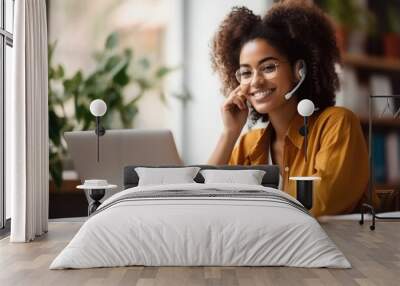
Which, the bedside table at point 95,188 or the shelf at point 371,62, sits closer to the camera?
the bedside table at point 95,188

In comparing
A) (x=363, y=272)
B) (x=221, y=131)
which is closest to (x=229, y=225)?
(x=363, y=272)

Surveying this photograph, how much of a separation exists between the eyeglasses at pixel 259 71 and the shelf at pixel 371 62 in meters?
0.73

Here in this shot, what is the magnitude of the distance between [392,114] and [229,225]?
3181mm

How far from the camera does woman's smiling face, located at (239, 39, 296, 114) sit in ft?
20.6

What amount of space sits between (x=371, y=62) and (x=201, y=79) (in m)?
1.66

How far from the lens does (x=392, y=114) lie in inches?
256

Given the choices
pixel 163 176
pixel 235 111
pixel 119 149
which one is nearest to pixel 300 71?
pixel 235 111

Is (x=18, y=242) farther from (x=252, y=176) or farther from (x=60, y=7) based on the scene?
(x=60, y=7)

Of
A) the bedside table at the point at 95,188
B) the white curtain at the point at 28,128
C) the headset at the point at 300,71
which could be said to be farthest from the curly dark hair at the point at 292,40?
the white curtain at the point at 28,128

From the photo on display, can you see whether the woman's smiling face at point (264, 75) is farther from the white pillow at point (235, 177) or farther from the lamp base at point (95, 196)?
the lamp base at point (95, 196)

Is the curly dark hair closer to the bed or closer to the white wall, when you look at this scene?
the white wall

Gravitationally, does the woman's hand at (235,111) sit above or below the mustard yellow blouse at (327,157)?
above

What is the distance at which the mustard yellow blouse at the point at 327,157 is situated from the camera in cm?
619

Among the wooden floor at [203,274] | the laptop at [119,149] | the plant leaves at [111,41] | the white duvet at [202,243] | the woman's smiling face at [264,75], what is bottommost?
the wooden floor at [203,274]
